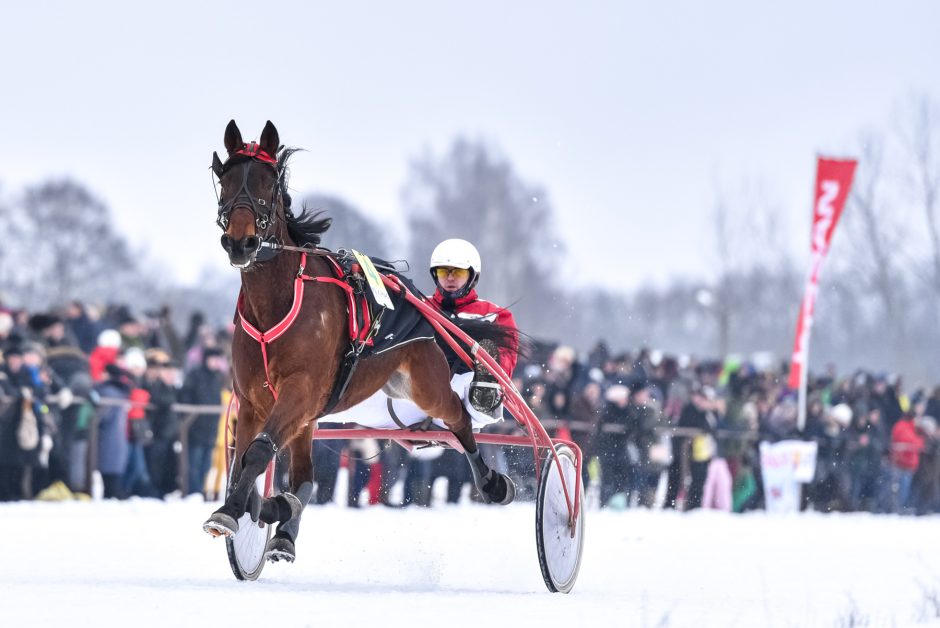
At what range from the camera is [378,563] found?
35.6 ft

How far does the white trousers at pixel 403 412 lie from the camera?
942 cm

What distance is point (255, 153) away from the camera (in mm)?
7785

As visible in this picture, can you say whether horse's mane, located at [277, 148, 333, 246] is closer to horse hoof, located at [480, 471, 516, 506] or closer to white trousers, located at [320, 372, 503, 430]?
white trousers, located at [320, 372, 503, 430]

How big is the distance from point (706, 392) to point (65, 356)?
8.45 m

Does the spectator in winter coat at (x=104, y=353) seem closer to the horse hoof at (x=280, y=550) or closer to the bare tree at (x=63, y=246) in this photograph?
the horse hoof at (x=280, y=550)

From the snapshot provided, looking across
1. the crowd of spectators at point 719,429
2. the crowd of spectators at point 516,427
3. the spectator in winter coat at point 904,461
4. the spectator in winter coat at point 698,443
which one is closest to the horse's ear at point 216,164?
the crowd of spectators at point 516,427

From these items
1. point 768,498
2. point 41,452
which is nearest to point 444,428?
point 41,452

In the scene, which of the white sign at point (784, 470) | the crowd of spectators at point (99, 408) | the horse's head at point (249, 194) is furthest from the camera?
the white sign at point (784, 470)

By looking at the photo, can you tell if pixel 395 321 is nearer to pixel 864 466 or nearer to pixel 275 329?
pixel 275 329

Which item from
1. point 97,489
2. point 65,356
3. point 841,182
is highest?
point 841,182

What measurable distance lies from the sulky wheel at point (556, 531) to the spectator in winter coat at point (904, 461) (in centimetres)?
1307

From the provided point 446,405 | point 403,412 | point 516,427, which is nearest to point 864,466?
point 516,427

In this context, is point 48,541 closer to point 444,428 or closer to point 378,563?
point 378,563

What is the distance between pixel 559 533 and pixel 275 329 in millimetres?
2285
